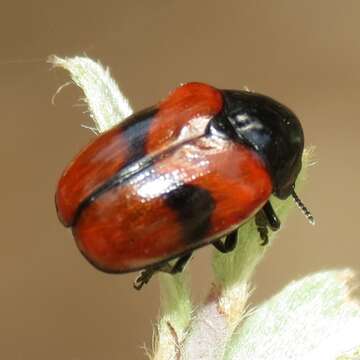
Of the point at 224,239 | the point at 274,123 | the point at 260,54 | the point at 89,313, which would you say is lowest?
the point at 89,313

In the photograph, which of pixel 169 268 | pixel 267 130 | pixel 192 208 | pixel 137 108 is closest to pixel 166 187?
pixel 192 208

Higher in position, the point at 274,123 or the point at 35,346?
the point at 274,123

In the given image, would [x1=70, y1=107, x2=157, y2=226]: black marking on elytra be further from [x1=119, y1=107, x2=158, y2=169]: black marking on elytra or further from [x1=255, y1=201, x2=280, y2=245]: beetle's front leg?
[x1=255, y1=201, x2=280, y2=245]: beetle's front leg

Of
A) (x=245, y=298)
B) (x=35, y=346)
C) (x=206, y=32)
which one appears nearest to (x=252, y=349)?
(x=245, y=298)

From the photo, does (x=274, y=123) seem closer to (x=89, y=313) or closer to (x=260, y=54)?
(x=89, y=313)

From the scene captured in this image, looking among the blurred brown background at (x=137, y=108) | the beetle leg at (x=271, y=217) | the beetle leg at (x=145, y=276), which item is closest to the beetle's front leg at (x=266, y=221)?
the beetle leg at (x=271, y=217)

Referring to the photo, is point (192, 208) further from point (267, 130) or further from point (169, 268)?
point (267, 130)
